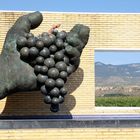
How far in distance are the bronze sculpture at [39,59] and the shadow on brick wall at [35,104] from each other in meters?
1.89

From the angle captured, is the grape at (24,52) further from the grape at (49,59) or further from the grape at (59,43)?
the grape at (59,43)

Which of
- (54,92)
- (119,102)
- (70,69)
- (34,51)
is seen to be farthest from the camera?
(119,102)

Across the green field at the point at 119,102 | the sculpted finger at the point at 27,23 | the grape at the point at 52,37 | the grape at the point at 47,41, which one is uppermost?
the sculpted finger at the point at 27,23

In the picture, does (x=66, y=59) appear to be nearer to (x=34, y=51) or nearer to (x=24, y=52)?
(x=34, y=51)

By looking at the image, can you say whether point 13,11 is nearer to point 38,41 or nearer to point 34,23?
point 34,23

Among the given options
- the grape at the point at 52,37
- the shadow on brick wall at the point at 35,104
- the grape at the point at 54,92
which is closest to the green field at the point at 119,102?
the shadow on brick wall at the point at 35,104

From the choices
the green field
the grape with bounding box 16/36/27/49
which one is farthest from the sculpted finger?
the green field

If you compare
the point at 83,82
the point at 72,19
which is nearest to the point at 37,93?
the point at 83,82

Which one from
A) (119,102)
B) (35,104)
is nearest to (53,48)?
(35,104)

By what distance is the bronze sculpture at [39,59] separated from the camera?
40.7 feet

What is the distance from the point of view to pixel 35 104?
15406 mm

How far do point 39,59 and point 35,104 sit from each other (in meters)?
3.29

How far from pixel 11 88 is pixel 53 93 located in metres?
1.45

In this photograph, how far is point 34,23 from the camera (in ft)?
44.5
